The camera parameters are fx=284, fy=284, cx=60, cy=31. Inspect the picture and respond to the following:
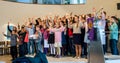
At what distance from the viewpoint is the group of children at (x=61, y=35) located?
11.8 m

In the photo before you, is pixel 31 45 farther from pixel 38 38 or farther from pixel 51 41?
pixel 51 41

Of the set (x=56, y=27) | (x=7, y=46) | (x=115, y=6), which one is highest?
(x=115, y=6)

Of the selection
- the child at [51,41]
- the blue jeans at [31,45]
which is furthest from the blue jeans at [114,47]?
the blue jeans at [31,45]

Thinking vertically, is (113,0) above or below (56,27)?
above

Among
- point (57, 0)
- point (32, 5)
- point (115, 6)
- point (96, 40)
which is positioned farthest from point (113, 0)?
point (96, 40)

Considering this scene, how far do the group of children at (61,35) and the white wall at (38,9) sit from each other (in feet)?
16.4

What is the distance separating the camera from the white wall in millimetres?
18234

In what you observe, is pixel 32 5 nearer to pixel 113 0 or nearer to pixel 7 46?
pixel 7 46

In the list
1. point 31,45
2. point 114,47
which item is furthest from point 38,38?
point 114,47

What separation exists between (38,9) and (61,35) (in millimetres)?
7709

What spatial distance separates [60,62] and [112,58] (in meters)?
2.02

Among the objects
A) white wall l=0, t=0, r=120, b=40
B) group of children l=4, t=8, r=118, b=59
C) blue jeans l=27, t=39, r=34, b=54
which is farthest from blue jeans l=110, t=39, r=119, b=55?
white wall l=0, t=0, r=120, b=40

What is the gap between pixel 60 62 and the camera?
10.8m

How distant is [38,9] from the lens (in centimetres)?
1980
